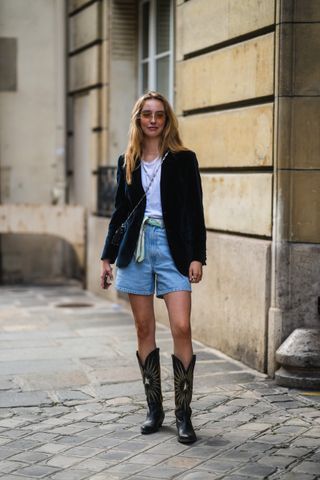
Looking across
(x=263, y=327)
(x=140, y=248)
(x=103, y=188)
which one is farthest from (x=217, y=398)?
(x=103, y=188)

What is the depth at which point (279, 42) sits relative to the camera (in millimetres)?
6621

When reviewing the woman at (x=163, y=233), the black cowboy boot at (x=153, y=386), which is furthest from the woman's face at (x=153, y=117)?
the black cowboy boot at (x=153, y=386)

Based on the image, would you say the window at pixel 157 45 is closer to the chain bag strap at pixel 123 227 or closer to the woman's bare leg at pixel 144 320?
the chain bag strap at pixel 123 227

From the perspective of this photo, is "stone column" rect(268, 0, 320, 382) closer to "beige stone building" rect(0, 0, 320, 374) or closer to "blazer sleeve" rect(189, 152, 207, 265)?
"beige stone building" rect(0, 0, 320, 374)

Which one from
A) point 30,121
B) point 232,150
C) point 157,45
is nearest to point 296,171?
point 232,150

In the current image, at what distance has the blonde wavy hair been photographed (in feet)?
17.0

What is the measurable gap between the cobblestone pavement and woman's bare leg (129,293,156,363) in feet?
1.60

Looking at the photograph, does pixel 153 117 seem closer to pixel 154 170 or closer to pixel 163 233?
pixel 154 170

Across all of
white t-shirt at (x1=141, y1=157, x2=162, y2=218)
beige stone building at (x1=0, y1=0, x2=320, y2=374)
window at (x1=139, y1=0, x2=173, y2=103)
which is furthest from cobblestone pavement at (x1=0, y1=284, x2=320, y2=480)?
window at (x1=139, y1=0, x2=173, y2=103)

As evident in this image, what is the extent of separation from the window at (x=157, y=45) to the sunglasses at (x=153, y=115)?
460 centimetres

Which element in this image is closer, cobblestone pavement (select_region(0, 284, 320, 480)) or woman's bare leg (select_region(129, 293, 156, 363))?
cobblestone pavement (select_region(0, 284, 320, 480))

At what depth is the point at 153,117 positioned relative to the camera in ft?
16.9

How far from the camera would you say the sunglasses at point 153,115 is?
515 cm

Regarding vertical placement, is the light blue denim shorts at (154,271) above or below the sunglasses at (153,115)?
below
